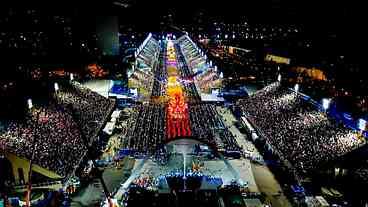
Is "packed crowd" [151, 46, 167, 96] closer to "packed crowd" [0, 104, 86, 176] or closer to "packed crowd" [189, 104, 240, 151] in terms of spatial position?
"packed crowd" [189, 104, 240, 151]

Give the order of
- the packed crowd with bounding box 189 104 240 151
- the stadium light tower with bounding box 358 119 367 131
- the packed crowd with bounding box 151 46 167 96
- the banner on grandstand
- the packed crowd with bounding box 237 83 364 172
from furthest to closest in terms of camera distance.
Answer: the banner on grandstand
the packed crowd with bounding box 151 46 167 96
the packed crowd with bounding box 189 104 240 151
the stadium light tower with bounding box 358 119 367 131
the packed crowd with bounding box 237 83 364 172

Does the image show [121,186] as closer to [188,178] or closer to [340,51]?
[188,178]

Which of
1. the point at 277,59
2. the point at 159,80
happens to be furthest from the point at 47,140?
the point at 277,59

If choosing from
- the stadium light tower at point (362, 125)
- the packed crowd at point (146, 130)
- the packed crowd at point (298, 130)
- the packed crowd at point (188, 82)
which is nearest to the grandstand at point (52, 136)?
the packed crowd at point (146, 130)

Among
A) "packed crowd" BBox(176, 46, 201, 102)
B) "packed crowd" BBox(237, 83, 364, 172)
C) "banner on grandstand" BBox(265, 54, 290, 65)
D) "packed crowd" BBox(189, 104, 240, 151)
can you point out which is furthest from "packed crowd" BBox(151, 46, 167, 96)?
"packed crowd" BBox(237, 83, 364, 172)

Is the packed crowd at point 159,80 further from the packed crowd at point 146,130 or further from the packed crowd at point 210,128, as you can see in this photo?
the packed crowd at point 210,128
